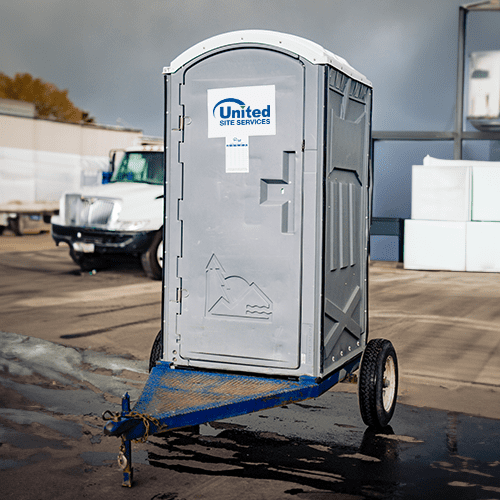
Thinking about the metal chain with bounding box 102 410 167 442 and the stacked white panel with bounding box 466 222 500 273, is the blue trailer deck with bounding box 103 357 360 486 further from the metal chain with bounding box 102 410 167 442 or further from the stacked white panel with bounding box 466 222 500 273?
the stacked white panel with bounding box 466 222 500 273

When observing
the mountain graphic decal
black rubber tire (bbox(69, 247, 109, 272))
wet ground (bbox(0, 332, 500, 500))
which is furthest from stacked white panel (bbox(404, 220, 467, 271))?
the mountain graphic decal

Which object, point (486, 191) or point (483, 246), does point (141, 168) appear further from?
point (483, 246)

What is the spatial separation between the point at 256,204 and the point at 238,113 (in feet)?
2.08

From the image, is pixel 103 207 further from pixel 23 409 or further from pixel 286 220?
pixel 286 220

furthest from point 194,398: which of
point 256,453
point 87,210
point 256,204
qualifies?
point 87,210

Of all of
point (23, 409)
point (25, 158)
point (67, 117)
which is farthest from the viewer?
point (67, 117)

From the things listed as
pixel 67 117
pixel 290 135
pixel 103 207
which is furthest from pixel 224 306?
pixel 67 117

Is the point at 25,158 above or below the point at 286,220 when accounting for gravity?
above

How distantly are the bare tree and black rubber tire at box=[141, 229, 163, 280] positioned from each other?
4828 centimetres

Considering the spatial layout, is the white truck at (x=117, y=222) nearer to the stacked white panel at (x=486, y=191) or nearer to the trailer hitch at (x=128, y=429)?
the stacked white panel at (x=486, y=191)

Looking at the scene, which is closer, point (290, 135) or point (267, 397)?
point (267, 397)

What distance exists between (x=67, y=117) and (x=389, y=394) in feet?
192

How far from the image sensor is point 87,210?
13.2 m

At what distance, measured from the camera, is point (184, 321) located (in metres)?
5.20
